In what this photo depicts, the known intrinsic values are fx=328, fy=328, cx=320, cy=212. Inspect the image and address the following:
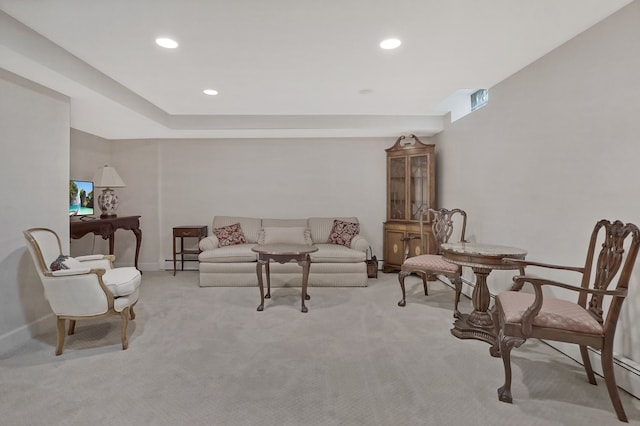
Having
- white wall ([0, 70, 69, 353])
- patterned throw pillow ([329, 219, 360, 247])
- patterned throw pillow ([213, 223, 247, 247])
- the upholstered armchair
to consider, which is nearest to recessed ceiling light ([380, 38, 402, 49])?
the upholstered armchair

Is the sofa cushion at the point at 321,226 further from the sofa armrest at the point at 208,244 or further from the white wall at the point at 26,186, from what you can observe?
the white wall at the point at 26,186

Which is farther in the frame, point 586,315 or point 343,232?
point 343,232

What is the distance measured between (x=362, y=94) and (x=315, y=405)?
3250 millimetres

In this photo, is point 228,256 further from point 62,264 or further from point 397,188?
point 397,188

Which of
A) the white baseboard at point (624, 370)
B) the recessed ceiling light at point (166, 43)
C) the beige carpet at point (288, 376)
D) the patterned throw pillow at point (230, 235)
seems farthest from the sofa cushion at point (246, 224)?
the white baseboard at point (624, 370)

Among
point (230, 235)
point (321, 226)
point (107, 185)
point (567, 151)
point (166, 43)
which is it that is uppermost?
point (166, 43)

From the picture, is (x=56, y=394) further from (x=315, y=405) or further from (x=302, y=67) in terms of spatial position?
(x=302, y=67)

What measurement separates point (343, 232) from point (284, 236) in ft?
3.08

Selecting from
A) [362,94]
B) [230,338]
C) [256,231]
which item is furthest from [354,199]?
[230,338]

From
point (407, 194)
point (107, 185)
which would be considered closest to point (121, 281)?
point (107, 185)

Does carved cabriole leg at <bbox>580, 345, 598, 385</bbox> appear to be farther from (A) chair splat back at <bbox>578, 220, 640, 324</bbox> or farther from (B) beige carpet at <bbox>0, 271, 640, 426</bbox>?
(A) chair splat back at <bbox>578, 220, 640, 324</bbox>

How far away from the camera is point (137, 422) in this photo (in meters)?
1.77

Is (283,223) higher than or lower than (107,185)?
lower

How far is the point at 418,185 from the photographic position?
5.10 m
